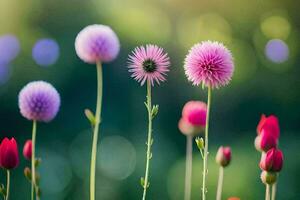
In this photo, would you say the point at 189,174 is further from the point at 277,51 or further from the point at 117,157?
the point at 277,51

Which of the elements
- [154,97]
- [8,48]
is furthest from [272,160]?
[8,48]

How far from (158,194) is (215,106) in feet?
0.88

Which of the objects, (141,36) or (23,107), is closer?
(23,107)

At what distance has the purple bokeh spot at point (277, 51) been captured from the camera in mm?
1399

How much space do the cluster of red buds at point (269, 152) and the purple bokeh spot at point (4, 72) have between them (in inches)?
30.6

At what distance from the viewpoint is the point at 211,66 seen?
0.80 m

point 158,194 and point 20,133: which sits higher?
point 20,133

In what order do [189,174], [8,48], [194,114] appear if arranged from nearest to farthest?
[194,114] < [189,174] < [8,48]

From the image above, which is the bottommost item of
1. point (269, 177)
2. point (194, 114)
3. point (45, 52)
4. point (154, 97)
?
point (269, 177)

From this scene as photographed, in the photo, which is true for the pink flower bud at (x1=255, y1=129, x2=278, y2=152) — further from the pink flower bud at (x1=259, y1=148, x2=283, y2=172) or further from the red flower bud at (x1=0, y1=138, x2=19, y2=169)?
the red flower bud at (x1=0, y1=138, x2=19, y2=169)

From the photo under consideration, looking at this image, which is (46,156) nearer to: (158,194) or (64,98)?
(64,98)

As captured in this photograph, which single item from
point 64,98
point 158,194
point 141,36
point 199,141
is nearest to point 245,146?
point 158,194

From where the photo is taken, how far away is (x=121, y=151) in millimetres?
1429

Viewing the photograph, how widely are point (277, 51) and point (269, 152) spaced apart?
70 centimetres
